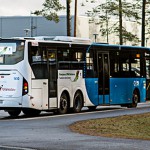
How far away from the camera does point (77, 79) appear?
90.6 ft

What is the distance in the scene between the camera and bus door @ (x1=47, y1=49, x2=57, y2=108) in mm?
25656

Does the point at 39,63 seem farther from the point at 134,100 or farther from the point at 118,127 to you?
the point at 134,100

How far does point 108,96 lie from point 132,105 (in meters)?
2.90

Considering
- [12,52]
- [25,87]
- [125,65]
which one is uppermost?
[12,52]

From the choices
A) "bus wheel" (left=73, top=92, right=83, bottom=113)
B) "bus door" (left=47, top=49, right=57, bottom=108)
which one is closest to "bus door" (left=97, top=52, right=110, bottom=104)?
"bus wheel" (left=73, top=92, right=83, bottom=113)

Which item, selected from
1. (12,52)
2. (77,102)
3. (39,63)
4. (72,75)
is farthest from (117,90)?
(12,52)

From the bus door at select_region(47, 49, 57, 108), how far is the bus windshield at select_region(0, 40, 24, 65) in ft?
4.93

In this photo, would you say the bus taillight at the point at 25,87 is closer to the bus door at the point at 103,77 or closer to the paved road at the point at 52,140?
the paved road at the point at 52,140

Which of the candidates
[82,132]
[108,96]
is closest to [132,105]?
[108,96]

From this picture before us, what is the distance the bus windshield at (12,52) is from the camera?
24.4 metres

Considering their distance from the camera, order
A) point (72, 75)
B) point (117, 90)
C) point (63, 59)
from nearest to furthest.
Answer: point (63, 59) → point (72, 75) → point (117, 90)

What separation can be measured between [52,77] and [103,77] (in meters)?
4.11

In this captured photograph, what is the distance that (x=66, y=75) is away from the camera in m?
26.7

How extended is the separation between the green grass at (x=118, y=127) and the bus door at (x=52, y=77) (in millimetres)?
3200
